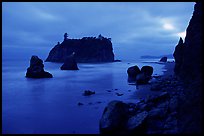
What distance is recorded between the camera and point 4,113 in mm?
19734

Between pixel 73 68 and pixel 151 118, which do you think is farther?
pixel 73 68

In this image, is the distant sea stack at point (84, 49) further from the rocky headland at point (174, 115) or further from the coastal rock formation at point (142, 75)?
the rocky headland at point (174, 115)

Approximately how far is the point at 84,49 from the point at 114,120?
14586 centimetres

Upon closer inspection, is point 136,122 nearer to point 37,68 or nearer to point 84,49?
point 37,68

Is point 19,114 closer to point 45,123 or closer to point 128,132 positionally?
point 45,123

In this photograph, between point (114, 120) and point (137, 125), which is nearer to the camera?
point (137, 125)

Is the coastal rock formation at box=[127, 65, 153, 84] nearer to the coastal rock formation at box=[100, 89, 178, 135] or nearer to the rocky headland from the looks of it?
the rocky headland

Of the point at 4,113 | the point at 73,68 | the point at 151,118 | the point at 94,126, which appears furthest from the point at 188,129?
the point at 73,68

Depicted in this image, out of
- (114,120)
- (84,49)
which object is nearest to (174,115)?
(114,120)

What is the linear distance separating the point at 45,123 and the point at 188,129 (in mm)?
10472

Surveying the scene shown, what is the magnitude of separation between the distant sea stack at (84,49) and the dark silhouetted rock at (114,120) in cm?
14032

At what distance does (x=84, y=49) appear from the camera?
157 m

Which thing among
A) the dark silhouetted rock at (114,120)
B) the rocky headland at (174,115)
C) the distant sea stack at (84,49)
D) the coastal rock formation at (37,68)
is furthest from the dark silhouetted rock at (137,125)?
the distant sea stack at (84,49)

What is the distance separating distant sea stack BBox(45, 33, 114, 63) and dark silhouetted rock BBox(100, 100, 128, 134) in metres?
140
